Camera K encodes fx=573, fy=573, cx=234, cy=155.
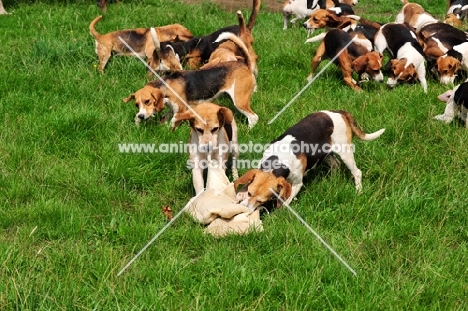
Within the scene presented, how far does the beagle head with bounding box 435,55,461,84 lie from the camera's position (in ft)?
26.3

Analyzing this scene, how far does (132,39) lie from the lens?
30.2ft

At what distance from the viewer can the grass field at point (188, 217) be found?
12.8 feet

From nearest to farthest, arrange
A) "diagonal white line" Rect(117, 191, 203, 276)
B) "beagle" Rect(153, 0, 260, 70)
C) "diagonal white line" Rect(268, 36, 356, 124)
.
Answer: "diagonal white line" Rect(117, 191, 203, 276) → "diagonal white line" Rect(268, 36, 356, 124) → "beagle" Rect(153, 0, 260, 70)

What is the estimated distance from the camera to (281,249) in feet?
14.4

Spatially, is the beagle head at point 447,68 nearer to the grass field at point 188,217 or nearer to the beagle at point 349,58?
the grass field at point 188,217

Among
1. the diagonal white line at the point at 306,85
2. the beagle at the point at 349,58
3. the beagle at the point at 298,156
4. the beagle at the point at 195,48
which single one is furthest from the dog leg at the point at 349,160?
the beagle at the point at 195,48

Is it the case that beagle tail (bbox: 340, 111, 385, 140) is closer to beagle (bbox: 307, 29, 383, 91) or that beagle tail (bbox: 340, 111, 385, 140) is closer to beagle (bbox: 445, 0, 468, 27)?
beagle (bbox: 307, 29, 383, 91)

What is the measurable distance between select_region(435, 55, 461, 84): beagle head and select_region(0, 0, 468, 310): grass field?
26cm

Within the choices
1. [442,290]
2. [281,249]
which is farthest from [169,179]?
[442,290]

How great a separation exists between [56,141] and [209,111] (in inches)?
74.0

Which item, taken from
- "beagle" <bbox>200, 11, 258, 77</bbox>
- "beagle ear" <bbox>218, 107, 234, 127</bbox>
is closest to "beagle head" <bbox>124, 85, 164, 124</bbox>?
"beagle" <bbox>200, 11, 258, 77</bbox>

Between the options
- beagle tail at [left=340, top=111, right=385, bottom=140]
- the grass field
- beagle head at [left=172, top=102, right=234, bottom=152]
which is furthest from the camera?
beagle tail at [left=340, top=111, right=385, bottom=140]

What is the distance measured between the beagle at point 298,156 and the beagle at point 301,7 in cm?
639

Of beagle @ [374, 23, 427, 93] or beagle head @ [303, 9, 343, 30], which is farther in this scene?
beagle head @ [303, 9, 343, 30]
